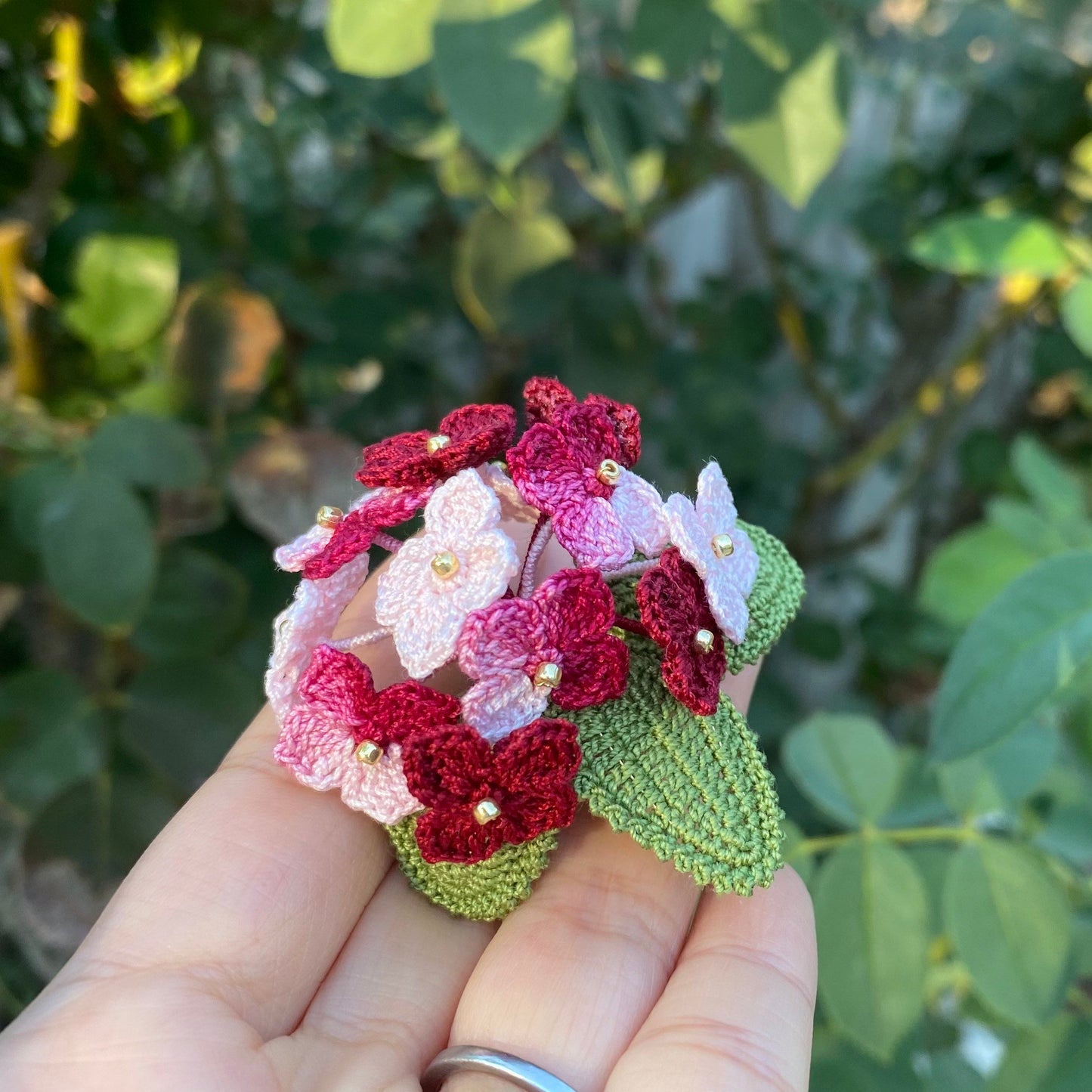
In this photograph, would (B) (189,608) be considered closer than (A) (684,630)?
No

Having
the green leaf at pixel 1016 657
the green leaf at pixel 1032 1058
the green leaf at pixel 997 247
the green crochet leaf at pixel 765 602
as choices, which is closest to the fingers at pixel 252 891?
the green crochet leaf at pixel 765 602

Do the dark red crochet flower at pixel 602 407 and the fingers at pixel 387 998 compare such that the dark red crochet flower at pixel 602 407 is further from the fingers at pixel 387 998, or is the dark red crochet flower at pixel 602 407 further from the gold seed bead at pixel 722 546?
the fingers at pixel 387 998

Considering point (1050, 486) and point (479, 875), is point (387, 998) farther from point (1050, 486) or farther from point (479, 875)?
point (1050, 486)

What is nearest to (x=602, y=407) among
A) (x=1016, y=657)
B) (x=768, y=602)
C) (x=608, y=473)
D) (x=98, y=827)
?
(x=608, y=473)

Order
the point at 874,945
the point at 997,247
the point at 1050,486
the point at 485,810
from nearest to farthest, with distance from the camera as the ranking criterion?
the point at 485,810 → the point at 874,945 → the point at 997,247 → the point at 1050,486

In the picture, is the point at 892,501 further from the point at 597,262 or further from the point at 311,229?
the point at 311,229

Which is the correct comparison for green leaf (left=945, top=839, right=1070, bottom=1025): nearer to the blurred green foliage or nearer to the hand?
the blurred green foliage
